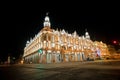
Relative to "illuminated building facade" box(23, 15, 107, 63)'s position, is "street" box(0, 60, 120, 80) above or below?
below

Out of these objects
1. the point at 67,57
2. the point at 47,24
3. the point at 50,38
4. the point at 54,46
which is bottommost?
the point at 67,57

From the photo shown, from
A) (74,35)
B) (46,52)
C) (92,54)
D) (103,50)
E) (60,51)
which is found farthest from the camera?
(103,50)

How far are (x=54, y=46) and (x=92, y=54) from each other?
3964cm

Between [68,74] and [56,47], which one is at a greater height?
[56,47]

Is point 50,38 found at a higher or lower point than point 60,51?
higher

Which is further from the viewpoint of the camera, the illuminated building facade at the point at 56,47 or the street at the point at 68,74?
the illuminated building facade at the point at 56,47

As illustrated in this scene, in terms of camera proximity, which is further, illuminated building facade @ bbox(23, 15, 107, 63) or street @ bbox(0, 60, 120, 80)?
illuminated building facade @ bbox(23, 15, 107, 63)

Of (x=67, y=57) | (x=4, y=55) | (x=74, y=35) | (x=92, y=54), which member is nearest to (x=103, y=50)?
(x=92, y=54)

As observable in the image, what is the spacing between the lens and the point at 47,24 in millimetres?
62188

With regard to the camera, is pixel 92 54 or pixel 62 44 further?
pixel 92 54

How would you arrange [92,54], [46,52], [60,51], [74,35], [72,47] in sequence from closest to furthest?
[46,52] → [60,51] → [72,47] → [74,35] → [92,54]

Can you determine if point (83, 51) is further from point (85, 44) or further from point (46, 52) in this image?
point (46, 52)

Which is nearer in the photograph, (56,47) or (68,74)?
(68,74)

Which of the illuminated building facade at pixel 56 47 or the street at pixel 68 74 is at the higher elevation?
the illuminated building facade at pixel 56 47
